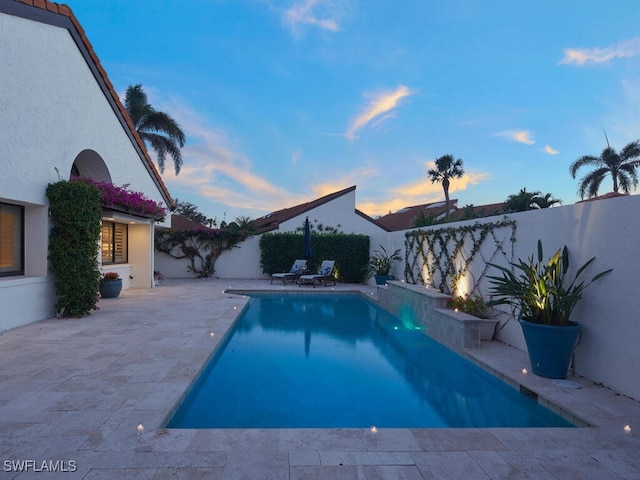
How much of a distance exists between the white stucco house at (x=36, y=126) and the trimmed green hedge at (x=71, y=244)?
0.76ft

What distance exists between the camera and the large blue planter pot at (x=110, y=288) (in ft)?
36.0

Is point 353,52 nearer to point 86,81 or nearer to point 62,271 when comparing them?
point 86,81

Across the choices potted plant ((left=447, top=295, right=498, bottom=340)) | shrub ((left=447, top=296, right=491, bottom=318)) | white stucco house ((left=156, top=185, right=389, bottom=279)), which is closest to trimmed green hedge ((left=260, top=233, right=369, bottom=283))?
white stucco house ((left=156, top=185, right=389, bottom=279))

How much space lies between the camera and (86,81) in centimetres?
952

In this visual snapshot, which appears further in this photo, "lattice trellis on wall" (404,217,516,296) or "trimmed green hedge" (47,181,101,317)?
"trimmed green hedge" (47,181,101,317)

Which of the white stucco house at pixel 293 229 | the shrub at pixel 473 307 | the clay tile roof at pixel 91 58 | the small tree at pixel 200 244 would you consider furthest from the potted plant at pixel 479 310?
the small tree at pixel 200 244

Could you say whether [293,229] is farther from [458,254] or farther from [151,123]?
[458,254]

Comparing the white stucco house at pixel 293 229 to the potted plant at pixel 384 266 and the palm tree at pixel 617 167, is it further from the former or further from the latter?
the palm tree at pixel 617 167

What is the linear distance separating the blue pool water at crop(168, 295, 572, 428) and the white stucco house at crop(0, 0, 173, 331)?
4.55m

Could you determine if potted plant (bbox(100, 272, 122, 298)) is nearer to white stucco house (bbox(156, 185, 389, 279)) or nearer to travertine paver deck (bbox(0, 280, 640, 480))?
travertine paver deck (bbox(0, 280, 640, 480))

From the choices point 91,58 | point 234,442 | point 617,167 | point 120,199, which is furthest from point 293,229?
point 617,167

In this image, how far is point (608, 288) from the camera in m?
4.39

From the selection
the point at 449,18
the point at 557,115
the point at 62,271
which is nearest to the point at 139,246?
the point at 62,271

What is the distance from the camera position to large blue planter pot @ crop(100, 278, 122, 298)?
11.0 m
